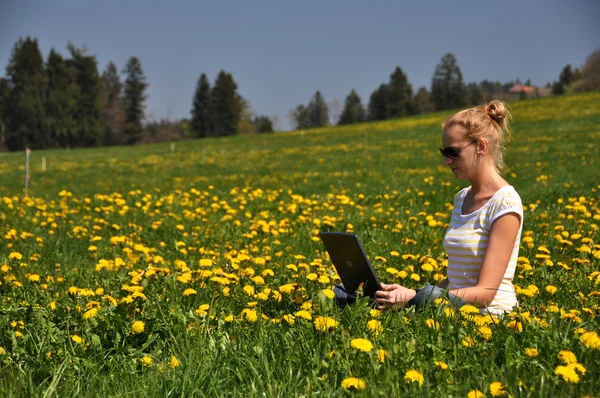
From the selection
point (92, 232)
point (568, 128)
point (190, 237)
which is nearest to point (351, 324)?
point (190, 237)

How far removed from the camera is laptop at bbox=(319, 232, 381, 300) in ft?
9.55

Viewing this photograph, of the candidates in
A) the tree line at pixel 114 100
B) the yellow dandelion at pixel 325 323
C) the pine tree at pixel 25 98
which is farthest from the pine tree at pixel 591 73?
the yellow dandelion at pixel 325 323

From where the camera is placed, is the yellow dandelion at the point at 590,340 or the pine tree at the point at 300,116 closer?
the yellow dandelion at the point at 590,340

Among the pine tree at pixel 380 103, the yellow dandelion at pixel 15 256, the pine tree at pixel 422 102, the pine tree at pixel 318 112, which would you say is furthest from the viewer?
the pine tree at pixel 318 112

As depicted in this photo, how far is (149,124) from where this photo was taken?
85688 millimetres

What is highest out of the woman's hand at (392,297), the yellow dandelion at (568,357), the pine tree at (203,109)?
the pine tree at (203,109)

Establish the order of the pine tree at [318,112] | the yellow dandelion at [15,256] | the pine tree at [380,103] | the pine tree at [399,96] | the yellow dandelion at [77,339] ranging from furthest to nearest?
the pine tree at [318,112], the pine tree at [380,103], the pine tree at [399,96], the yellow dandelion at [15,256], the yellow dandelion at [77,339]

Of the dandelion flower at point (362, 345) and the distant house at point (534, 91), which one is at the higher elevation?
the distant house at point (534, 91)

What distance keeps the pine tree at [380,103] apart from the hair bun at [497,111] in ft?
243

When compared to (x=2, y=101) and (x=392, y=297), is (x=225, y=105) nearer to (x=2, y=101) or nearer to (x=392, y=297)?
(x=2, y=101)

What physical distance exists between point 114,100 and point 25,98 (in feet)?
60.7

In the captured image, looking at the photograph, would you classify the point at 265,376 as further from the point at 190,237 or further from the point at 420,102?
the point at 420,102

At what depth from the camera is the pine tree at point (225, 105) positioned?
70.1 metres

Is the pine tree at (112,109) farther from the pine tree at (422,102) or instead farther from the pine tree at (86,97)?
the pine tree at (422,102)
